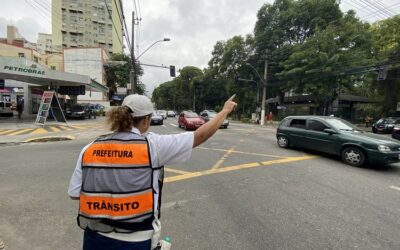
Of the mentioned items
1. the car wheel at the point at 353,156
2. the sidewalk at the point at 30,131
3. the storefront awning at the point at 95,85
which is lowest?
the sidewalk at the point at 30,131

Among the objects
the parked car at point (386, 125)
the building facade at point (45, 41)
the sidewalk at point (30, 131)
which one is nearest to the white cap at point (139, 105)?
the sidewalk at point (30, 131)

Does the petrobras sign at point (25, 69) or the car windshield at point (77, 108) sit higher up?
the petrobras sign at point (25, 69)

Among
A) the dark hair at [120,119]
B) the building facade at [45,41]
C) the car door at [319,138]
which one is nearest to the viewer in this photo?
the dark hair at [120,119]

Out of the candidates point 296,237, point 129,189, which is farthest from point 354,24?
point 129,189

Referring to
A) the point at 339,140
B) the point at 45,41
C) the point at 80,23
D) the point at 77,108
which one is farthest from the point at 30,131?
the point at 45,41

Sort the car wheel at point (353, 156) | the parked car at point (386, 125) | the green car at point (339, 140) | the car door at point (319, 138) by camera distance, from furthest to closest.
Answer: the parked car at point (386, 125) < the car door at point (319, 138) < the car wheel at point (353, 156) < the green car at point (339, 140)

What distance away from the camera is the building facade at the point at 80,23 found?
210 feet

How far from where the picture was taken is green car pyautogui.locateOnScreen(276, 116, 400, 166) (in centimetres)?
712

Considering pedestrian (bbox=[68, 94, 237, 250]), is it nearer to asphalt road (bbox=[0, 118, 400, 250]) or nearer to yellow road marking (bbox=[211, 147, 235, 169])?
asphalt road (bbox=[0, 118, 400, 250])

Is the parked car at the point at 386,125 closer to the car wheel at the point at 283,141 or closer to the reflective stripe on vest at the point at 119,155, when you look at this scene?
the car wheel at the point at 283,141

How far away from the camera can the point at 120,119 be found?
1.63 metres

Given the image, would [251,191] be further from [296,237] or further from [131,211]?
[131,211]

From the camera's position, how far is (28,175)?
625cm

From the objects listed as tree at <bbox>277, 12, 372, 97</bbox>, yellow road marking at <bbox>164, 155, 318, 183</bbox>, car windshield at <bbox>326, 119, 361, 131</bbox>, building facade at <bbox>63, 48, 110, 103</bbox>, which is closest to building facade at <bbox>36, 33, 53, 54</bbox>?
building facade at <bbox>63, 48, 110, 103</bbox>
